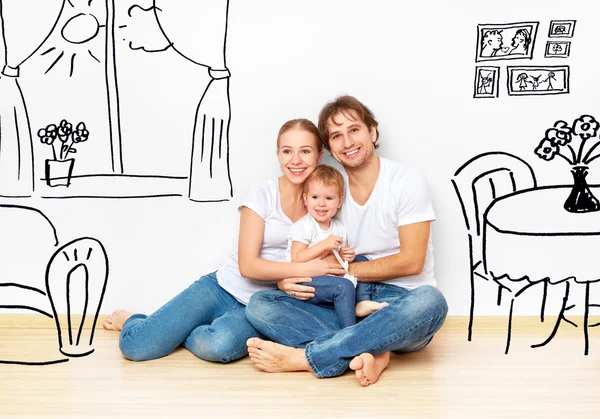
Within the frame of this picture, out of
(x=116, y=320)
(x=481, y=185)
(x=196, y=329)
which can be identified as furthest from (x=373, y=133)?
(x=116, y=320)

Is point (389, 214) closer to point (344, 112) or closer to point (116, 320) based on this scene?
point (344, 112)

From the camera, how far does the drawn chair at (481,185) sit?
2494mm

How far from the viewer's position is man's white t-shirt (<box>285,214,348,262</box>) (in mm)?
2256

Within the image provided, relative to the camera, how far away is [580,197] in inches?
98.0

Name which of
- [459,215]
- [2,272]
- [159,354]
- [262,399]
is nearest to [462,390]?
[262,399]

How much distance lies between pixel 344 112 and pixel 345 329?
2.21ft

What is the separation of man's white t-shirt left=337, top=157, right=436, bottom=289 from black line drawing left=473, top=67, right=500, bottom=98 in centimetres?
42

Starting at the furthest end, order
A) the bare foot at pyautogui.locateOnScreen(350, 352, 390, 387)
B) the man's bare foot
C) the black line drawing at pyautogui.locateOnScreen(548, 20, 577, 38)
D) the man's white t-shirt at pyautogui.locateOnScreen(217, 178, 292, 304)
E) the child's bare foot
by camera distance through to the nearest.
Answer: the black line drawing at pyautogui.locateOnScreen(548, 20, 577, 38) → the man's white t-shirt at pyautogui.locateOnScreen(217, 178, 292, 304) → the child's bare foot → the man's bare foot → the bare foot at pyautogui.locateOnScreen(350, 352, 390, 387)

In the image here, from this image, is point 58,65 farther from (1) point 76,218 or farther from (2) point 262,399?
(2) point 262,399

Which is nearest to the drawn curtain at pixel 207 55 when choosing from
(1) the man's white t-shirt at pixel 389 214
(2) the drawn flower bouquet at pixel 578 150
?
(1) the man's white t-shirt at pixel 389 214

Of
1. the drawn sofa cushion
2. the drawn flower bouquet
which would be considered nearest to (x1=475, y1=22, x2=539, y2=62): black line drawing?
the drawn flower bouquet

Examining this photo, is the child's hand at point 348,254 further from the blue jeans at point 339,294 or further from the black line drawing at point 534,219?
the black line drawing at point 534,219

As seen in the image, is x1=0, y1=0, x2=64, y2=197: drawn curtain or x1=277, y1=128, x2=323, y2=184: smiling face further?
x1=0, y1=0, x2=64, y2=197: drawn curtain

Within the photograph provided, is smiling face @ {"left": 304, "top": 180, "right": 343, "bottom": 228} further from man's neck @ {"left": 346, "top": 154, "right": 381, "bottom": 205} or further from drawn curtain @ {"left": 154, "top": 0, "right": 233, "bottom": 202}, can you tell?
drawn curtain @ {"left": 154, "top": 0, "right": 233, "bottom": 202}
